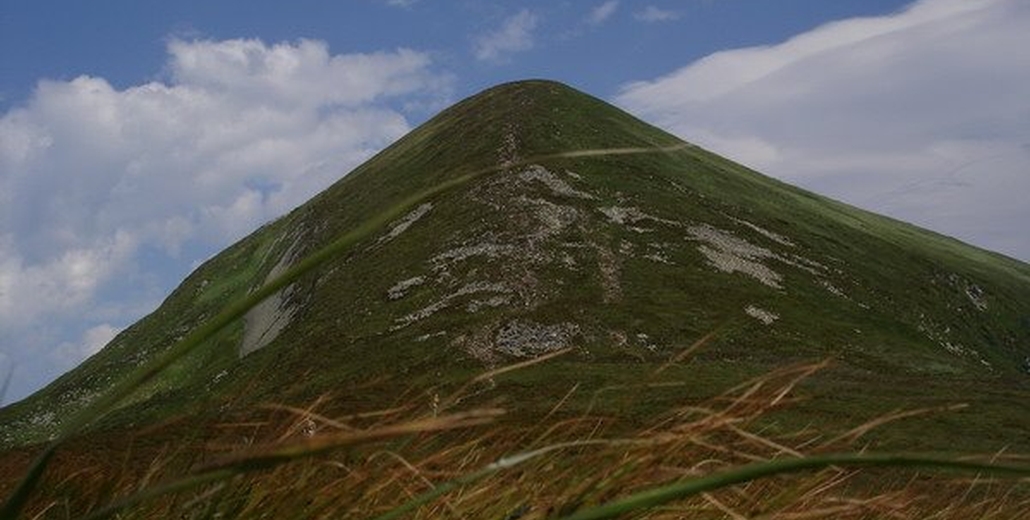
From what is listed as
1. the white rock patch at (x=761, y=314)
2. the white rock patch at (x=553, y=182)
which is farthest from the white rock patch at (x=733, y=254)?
the white rock patch at (x=553, y=182)

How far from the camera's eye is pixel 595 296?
81312 millimetres

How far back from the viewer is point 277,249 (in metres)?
136

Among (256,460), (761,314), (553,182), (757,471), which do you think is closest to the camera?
(256,460)

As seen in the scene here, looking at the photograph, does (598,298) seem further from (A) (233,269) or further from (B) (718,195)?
(A) (233,269)

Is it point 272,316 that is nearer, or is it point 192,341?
point 192,341

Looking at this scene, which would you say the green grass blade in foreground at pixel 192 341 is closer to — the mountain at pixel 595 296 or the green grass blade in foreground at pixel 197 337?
the green grass blade in foreground at pixel 197 337

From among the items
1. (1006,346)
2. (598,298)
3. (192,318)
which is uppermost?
(192,318)

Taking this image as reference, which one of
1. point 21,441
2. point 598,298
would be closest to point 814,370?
point 598,298

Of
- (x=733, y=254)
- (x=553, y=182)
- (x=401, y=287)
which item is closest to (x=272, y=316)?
(x=401, y=287)

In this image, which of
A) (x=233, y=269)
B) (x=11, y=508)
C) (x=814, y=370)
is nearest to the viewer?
(x=11, y=508)

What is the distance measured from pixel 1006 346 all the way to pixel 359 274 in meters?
62.7

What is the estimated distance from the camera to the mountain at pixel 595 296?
68.1 meters

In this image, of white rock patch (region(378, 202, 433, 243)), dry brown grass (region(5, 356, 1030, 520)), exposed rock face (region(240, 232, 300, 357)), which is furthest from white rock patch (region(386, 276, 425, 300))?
dry brown grass (region(5, 356, 1030, 520))

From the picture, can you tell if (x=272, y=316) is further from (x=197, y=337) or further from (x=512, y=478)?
(x=197, y=337)
